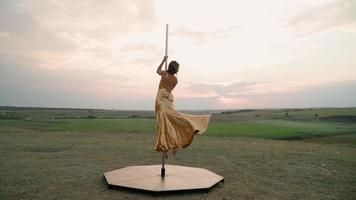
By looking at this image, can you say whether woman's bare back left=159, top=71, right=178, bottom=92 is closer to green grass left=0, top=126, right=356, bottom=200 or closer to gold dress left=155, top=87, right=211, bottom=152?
gold dress left=155, top=87, right=211, bottom=152

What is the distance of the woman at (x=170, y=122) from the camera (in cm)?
1047

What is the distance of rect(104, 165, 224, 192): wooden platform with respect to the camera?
33.1 ft

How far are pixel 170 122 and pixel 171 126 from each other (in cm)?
13

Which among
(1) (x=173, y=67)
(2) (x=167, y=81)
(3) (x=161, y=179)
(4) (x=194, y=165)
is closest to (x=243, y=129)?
(4) (x=194, y=165)

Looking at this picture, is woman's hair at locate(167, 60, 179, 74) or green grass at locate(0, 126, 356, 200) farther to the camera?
woman's hair at locate(167, 60, 179, 74)

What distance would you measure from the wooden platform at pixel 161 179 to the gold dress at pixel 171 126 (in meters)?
1.10

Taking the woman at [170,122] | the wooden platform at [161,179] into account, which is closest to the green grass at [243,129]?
the wooden platform at [161,179]

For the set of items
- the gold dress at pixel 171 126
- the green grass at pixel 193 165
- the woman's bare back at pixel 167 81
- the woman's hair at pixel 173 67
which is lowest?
the green grass at pixel 193 165

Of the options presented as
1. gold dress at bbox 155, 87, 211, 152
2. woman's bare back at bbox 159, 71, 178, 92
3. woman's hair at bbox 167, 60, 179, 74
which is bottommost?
gold dress at bbox 155, 87, 211, 152

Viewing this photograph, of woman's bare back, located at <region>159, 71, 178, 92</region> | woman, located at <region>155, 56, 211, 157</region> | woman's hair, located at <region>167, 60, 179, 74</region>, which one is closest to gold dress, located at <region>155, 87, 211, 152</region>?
woman, located at <region>155, 56, 211, 157</region>

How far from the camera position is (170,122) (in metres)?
10.6

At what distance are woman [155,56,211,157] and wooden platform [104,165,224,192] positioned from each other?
97cm

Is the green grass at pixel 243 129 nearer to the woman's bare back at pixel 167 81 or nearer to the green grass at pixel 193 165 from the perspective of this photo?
the green grass at pixel 193 165

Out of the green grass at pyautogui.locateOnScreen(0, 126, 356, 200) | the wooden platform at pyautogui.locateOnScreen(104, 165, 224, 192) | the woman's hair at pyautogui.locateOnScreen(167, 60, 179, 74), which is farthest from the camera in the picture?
the woman's hair at pyautogui.locateOnScreen(167, 60, 179, 74)
